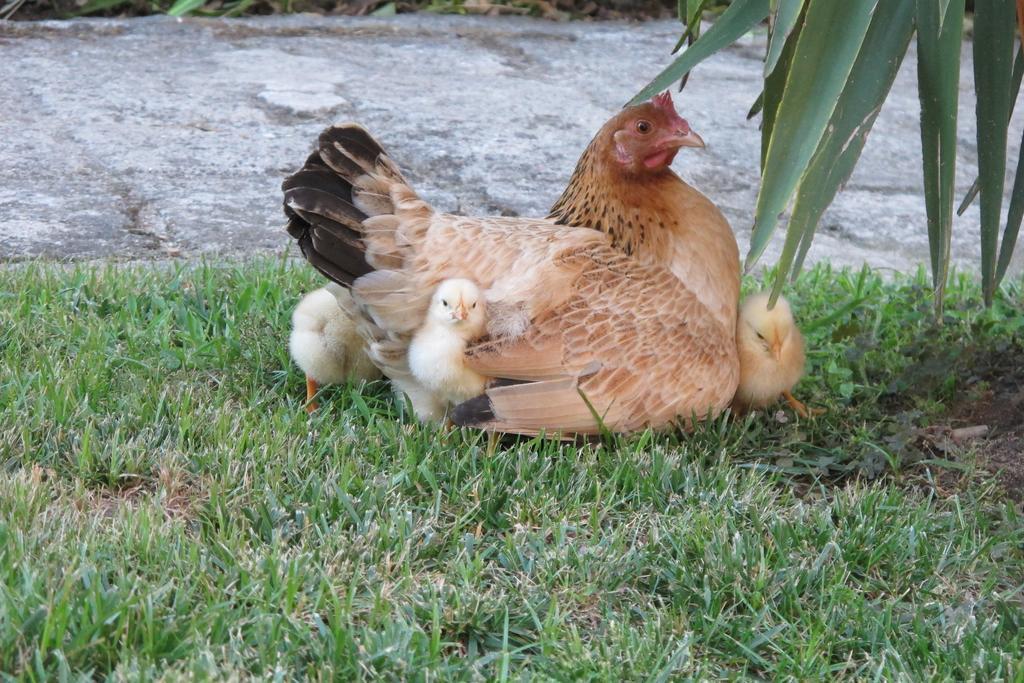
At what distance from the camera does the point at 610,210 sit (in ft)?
12.3

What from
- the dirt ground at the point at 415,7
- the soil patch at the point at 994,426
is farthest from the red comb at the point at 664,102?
the dirt ground at the point at 415,7

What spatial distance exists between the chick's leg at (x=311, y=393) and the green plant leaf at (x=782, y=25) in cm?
170

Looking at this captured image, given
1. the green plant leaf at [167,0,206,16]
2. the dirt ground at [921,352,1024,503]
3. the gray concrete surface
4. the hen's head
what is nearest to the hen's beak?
the hen's head

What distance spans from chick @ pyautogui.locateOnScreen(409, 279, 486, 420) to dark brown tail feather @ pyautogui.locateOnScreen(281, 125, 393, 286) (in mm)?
246

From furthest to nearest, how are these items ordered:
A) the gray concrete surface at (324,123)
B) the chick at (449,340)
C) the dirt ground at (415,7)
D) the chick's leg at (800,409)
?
the dirt ground at (415,7)
the gray concrete surface at (324,123)
the chick's leg at (800,409)
the chick at (449,340)

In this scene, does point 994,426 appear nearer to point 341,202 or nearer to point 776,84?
point 776,84

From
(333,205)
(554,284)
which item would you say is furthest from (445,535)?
(333,205)

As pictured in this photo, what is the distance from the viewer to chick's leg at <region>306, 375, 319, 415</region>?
11.8ft

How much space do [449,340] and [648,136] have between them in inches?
35.3

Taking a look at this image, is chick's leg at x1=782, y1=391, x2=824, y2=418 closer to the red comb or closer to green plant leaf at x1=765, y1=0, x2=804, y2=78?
the red comb

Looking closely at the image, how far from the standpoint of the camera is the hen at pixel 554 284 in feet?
11.0

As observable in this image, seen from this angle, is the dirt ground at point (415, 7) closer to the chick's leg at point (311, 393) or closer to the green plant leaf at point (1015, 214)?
the chick's leg at point (311, 393)

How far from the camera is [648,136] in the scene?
3686mm

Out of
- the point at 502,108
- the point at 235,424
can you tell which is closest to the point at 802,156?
the point at 235,424
